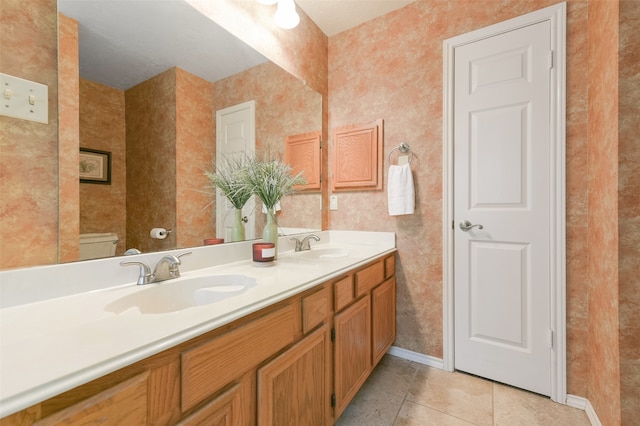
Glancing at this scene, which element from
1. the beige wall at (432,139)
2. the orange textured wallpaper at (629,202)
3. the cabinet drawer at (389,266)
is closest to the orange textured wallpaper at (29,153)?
the beige wall at (432,139)

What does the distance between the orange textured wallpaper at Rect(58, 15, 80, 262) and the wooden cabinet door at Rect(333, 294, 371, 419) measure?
41.2 inches

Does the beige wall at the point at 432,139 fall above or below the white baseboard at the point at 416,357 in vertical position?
above

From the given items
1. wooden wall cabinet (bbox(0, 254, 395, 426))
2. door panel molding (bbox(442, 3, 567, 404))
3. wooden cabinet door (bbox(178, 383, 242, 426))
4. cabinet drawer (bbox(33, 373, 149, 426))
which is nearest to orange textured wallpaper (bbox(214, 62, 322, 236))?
wooden wall cabinet (bbox(0, 254, 395, 426))

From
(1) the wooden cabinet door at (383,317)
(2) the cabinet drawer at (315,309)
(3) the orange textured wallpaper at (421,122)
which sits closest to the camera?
(2) the cabinet drawer at (315,309)

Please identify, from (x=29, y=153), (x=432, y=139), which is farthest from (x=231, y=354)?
(x=432, y=139)

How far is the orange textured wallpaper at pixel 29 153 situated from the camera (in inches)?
32.3

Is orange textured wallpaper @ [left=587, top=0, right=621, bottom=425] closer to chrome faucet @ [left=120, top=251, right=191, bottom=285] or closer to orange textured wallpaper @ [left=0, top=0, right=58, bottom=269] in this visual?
chrome faucet @ [left=120, top=251, right=191, bottom=285]

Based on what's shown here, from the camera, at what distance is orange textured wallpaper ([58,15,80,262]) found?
0.92m

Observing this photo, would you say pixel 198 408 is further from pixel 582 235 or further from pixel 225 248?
pixel 582 235

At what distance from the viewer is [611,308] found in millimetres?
1193

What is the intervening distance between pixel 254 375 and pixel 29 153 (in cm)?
98

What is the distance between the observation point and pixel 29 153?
0.86 metres

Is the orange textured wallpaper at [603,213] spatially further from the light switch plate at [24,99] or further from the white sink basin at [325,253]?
the light switch plate at [24,99]

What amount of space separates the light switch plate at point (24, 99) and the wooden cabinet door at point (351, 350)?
4.27ft
